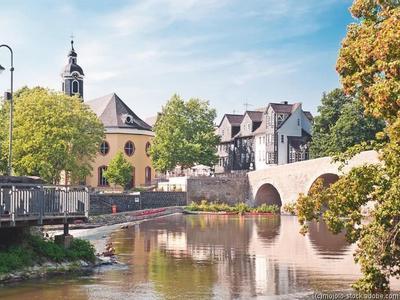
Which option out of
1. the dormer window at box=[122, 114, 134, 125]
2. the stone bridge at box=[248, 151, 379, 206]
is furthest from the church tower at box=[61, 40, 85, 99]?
the stone bridge at box=[248, 151, 379, 206]

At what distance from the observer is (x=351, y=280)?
22.5 m

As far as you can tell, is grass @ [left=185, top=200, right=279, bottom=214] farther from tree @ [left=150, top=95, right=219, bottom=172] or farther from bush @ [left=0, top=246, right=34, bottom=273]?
bush @ [left=0, top=246, right=34, bottom=273]

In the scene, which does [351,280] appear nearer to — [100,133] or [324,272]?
[324,272]

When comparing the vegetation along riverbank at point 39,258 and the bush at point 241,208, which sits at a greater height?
the bush at point 241,208

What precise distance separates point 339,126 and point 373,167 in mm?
55707

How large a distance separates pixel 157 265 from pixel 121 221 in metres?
29.3

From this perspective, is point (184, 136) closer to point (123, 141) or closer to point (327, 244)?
point (123, 141)

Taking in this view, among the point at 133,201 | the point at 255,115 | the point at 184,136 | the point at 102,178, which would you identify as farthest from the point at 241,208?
the point at 255,115

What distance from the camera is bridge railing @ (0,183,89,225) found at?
21656 mm

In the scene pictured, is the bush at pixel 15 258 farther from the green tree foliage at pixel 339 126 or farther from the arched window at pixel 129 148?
the arched window at pixel 129 148

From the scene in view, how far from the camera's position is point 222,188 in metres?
73.9

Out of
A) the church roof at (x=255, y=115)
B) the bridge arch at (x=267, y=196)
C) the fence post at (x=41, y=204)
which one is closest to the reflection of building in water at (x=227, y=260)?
the fence post at (x=41, y=204)

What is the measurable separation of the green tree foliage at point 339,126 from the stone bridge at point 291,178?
18.2ft

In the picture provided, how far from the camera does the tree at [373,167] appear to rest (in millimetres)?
14211
